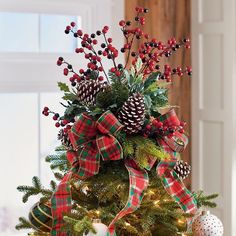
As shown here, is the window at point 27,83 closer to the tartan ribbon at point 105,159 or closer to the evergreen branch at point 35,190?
the evergreen branch at point 35,190

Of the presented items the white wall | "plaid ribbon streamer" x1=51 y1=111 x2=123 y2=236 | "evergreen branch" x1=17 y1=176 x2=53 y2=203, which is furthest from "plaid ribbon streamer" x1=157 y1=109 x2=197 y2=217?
the white wall

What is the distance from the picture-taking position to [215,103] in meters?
3.23

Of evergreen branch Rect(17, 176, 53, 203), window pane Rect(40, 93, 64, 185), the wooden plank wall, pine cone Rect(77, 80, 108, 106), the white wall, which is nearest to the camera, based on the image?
pine cone Rect(77, 80, 108, 106)

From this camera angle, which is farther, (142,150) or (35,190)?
(35,190)

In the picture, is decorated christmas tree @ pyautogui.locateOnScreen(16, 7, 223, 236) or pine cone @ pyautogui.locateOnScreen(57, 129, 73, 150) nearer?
decorated christmas tree @ pyautogui.locateOnScreen(16, 7, 223, 236)

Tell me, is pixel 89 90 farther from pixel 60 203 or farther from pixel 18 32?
pixel 18 32

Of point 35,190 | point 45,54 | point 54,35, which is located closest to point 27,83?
point 45,54

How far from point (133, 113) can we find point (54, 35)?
162 centimetres

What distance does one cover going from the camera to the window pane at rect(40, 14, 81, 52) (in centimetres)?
285

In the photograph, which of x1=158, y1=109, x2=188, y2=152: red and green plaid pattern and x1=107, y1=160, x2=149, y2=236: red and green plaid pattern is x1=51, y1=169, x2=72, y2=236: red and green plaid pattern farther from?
x1=158, y1=109, x2=188, y2=152: red and green plaid pattern

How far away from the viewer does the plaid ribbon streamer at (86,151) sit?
134cm
